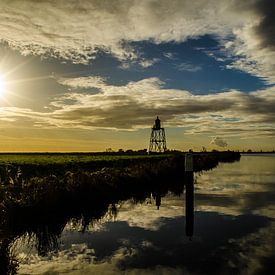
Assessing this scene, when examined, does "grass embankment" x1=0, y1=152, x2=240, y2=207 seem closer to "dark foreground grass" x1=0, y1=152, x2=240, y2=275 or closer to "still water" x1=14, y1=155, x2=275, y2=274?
"dark foreground grass" x1=0, y1=152, x2=240, y2=275

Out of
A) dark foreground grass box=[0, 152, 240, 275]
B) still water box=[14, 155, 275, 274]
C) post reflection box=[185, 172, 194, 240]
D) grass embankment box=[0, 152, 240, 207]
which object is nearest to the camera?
still water box=[14, 155, 275, 274]

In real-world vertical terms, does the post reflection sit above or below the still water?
above

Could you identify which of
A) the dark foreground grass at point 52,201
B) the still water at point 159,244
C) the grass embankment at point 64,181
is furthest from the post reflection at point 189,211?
the grass embankment at point 64,181

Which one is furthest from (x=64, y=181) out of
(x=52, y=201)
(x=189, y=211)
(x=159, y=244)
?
(x=159, y=244)

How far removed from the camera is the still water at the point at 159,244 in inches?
308

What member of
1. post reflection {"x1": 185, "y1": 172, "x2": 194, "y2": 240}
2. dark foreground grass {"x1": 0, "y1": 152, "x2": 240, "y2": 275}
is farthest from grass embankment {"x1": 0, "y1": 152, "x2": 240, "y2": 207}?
post reflection {"x1": 185, "y1": 172, "x2": 194, "y2": 240}

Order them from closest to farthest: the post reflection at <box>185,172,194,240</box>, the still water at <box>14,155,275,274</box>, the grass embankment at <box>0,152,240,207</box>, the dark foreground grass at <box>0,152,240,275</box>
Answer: the still water at <box>14,155,275,274</box> → the dark foreground grass at <box>0,152,240,275</box> → the post reflection at <box>185,172,194,240</box> → the grass embankment at <box>0,152,240,207</box>

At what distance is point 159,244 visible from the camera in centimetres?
968

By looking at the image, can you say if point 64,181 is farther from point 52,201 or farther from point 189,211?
point 189,211

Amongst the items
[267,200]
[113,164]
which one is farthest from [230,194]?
[113,164]

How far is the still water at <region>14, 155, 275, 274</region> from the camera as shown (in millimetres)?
7816

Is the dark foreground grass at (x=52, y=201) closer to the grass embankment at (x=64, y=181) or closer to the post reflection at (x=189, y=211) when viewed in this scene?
the grass embankment at (x=64, y=181)

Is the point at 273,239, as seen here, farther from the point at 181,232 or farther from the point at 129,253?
the point at 129,253

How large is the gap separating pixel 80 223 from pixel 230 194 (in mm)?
11439
